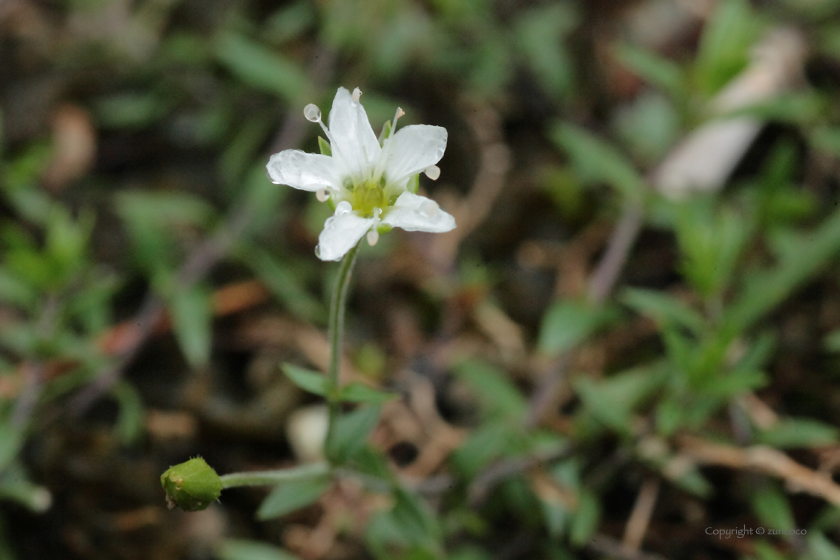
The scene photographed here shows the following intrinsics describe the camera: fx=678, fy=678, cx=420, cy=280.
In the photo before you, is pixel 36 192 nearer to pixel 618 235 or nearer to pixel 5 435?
pixel 5 435

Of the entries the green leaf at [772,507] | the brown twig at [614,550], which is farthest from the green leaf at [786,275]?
the brown twig at [614,550]

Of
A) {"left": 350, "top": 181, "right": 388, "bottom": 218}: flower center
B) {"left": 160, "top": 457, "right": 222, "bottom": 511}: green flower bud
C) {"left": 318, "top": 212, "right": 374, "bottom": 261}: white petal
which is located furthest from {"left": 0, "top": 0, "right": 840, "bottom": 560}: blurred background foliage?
{"left": 318, "top": 212, "right": 374, "bottom": 261}: white petal

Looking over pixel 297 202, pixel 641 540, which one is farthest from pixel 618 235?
pixel 297 202

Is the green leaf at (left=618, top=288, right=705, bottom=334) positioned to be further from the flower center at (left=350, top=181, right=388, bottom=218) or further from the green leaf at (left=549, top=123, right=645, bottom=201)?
the flower center at (left=350, top=181, right=388, bottom=218)

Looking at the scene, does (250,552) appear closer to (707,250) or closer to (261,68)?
(707,250)

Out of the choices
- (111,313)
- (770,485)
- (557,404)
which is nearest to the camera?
(770,485)

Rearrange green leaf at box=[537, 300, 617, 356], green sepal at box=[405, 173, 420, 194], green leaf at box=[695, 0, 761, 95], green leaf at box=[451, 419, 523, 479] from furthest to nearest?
green leaf at box=[695, 0, 761, 95] < green leaf at box=[537, 300, 617, 356] < green leaf at box=[451, 419, 523, 479] < green sepal at box=[405, 173, 420, 194]
